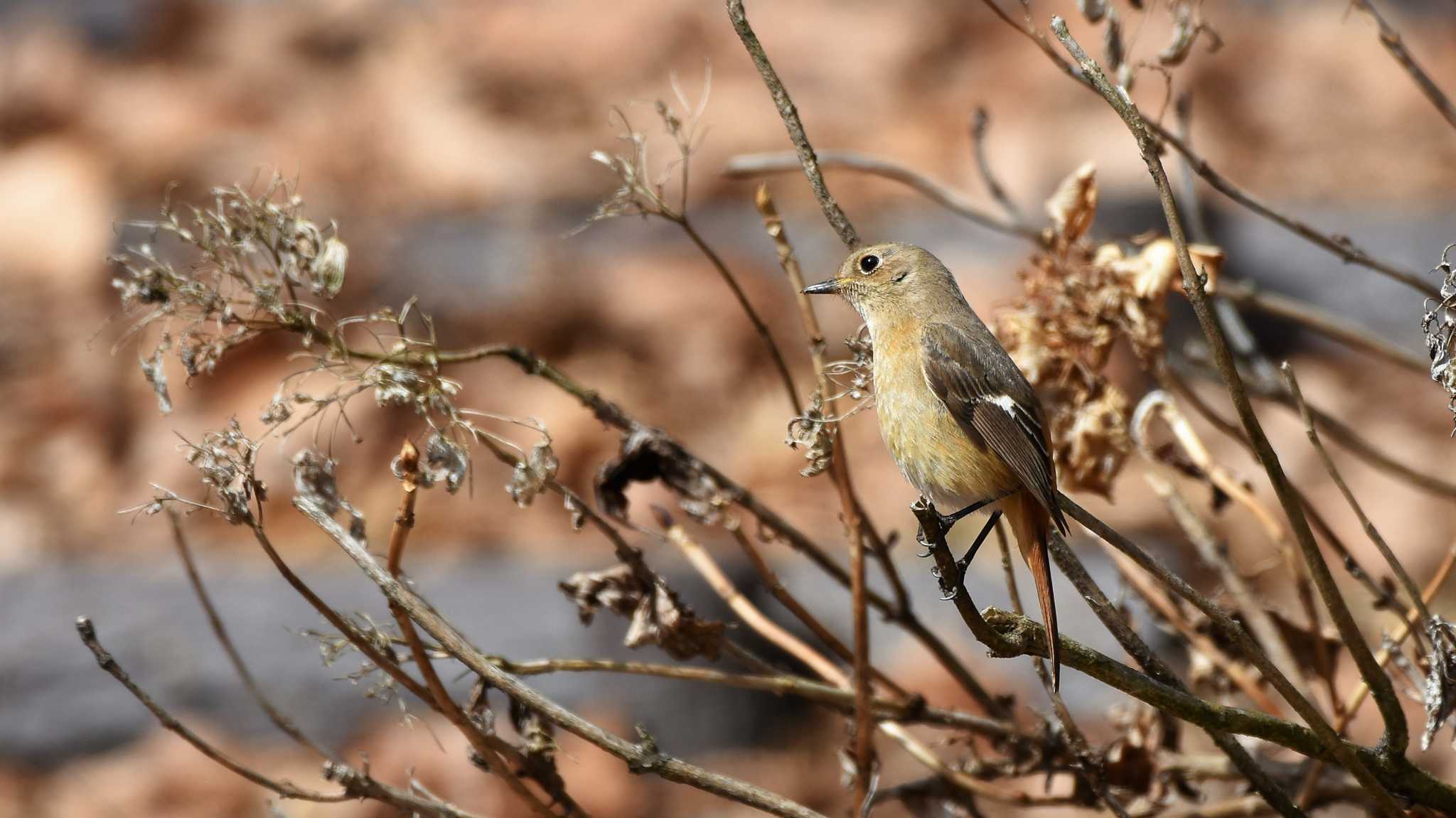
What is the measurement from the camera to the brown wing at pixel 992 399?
1.50m

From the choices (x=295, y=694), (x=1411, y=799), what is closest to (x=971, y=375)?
(x=1411, y=799)

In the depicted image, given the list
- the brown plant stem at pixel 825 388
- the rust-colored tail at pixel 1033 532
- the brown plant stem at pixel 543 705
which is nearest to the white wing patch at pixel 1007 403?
the rust-colored tail at pixel 1033 532

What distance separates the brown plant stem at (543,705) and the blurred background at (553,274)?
2.22ft

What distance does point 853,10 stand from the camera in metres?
1.88

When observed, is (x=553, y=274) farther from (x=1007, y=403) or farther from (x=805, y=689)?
(x=805, y=689)

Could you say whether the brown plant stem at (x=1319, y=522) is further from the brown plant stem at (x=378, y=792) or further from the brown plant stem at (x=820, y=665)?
the brown plant stem at (x=378, y=792)

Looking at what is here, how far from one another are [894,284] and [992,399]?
29 cm

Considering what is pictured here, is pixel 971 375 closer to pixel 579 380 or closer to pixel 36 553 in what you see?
pixel 579 380

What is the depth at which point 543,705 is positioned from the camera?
1.04m

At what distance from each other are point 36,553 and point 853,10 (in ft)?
4.67

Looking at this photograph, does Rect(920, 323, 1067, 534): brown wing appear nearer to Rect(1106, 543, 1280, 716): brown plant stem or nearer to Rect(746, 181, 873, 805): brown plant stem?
Rect(1106, 543, 1280, 716): brown plant stem

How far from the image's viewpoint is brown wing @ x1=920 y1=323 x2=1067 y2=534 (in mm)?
1497

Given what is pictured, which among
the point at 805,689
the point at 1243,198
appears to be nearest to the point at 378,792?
the point at 805,689

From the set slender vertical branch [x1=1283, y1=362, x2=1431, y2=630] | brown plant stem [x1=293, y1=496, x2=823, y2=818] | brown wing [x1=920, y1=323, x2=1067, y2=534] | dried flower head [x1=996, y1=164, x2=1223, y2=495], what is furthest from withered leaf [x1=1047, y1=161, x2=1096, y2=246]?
brown plant stem [x1=293, y1=496, x2=823, y2=818]
